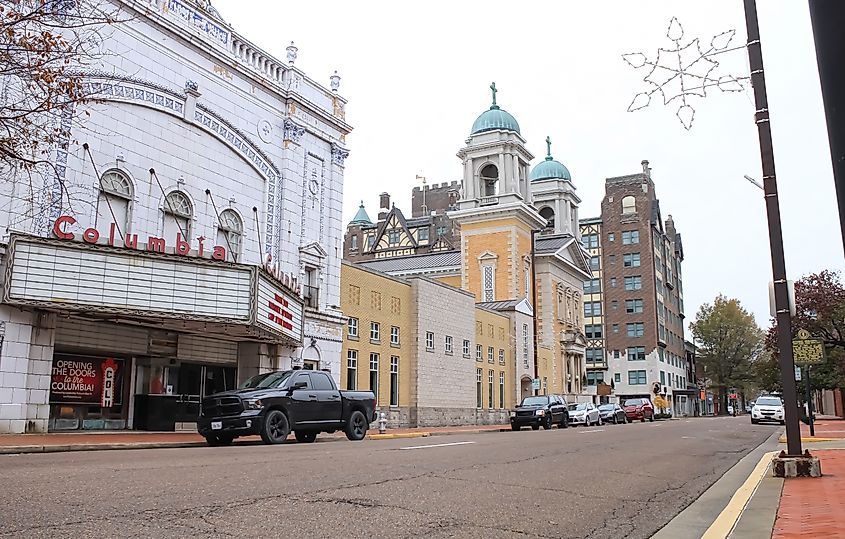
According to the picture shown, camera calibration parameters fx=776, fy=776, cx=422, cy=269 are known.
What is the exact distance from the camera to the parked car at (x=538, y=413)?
118 feet

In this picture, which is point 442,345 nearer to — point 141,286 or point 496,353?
point 496,353

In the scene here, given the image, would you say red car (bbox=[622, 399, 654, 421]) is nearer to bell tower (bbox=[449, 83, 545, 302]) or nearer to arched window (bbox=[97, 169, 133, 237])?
bell tower (bbox=[449, 83, 545, 302])

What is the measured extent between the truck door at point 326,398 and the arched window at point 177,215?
324 inches

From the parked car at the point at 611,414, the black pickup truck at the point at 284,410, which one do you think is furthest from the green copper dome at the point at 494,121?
the black pickup truck at the point at 284,410

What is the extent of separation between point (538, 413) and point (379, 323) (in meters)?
8.80

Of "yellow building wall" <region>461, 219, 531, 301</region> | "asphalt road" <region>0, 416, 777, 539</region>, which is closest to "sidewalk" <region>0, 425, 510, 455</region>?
"asphalt road" <region>0, 416, 777, 539</region>

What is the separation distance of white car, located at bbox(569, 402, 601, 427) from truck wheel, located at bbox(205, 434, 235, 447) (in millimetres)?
26203

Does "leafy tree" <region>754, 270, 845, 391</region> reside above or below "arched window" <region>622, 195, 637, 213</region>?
below

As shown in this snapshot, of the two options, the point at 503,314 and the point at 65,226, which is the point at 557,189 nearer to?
the point at 503,314

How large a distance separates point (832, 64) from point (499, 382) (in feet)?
170

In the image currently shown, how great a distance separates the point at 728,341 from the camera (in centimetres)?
9331

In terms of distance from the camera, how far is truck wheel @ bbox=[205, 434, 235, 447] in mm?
18797

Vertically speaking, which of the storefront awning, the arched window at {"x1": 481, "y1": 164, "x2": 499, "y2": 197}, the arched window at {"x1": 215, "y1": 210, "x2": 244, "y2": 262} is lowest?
the storefront awning

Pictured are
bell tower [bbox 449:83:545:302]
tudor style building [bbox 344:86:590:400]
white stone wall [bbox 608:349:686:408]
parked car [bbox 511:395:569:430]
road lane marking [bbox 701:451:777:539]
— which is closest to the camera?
road lane marking [bbox 701:451:777:539]
